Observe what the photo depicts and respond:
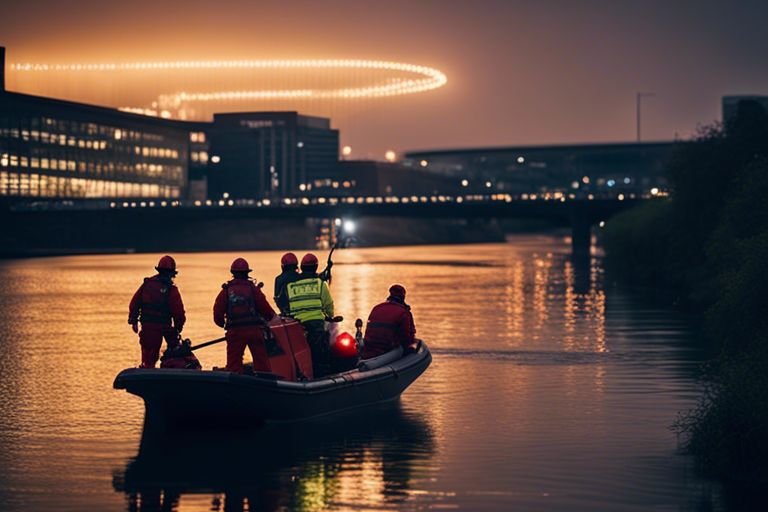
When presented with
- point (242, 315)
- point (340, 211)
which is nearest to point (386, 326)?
point (242, 315)

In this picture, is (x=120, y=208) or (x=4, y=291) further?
(x=120, y=208)

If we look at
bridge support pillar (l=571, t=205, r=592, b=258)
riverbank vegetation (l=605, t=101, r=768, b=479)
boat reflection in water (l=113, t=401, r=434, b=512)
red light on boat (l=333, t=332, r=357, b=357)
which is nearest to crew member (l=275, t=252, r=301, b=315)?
red light on boat (l=333, t=332, r=357, b=357)

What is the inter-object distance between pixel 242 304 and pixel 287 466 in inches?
164

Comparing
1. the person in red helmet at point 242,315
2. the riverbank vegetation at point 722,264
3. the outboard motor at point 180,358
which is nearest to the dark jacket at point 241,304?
the person in red helmet at point 242,315

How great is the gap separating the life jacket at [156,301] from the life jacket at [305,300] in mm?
2755

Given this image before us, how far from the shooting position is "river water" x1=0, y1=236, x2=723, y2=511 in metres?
23.1

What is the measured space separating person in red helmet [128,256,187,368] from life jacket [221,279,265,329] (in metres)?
1.50

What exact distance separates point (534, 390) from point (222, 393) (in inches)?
450

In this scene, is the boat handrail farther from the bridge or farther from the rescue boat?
the bridge

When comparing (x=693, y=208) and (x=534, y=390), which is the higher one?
(x=693, y=208)

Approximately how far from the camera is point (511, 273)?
120250 mm

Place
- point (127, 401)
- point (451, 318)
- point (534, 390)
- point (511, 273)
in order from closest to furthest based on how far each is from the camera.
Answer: point (127, 401) → point (534, 390) → point (451, 318) → point (511, 273)

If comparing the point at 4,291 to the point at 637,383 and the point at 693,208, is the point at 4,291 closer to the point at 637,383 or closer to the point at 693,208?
the point at 693,208

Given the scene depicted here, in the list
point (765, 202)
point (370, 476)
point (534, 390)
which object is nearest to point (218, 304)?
point (370, 476)
